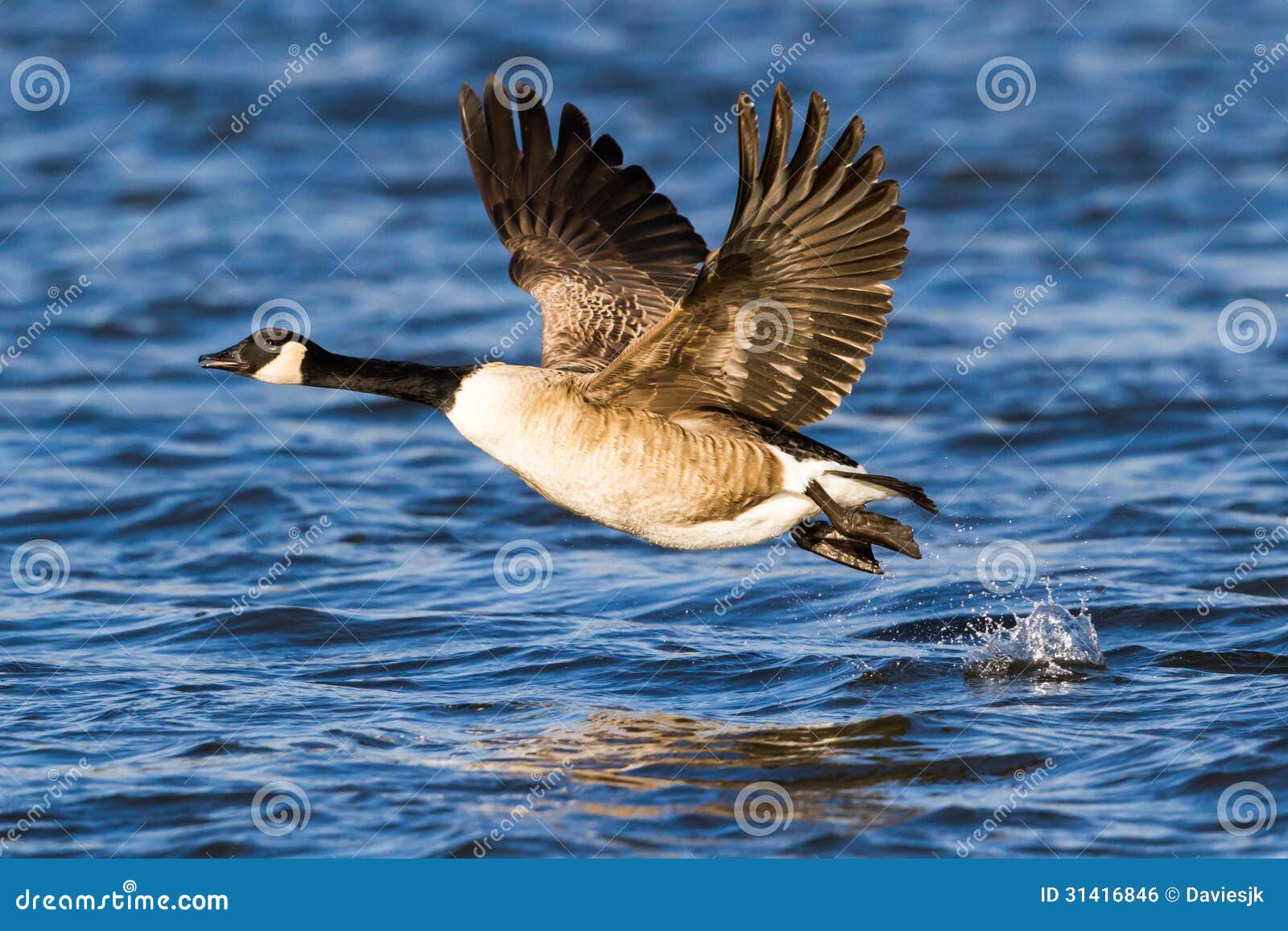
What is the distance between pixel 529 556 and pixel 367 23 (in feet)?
40.9

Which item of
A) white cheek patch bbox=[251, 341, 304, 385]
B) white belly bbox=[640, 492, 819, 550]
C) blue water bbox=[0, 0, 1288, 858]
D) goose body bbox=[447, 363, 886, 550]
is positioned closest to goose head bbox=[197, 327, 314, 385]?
white cheek patch bbox=[251, 341, 304, 385]

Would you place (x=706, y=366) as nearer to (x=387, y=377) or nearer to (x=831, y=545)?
(x=831, y=545)

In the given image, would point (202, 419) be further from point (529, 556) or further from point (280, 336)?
point (280, 336)

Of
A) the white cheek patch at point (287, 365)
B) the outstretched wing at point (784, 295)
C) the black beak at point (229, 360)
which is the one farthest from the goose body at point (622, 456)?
the black beak at point (229, 360)

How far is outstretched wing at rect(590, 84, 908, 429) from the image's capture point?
19.4ft

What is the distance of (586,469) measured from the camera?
7070 mm

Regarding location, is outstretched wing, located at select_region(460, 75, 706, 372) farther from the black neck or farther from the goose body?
the goose body

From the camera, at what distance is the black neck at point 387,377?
7273 millimetres

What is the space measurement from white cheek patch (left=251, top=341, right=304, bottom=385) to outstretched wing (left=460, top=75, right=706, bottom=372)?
1261 mm

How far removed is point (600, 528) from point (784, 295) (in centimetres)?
467

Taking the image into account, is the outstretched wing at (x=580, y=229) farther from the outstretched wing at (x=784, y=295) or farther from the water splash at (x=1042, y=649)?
the water splash at (x=1042, y=649)

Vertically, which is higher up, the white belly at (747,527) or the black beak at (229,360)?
the black beak at (229,360)

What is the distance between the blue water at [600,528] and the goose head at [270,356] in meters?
1.61

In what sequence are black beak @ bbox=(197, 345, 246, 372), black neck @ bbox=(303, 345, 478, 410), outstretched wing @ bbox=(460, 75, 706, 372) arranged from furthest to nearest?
1. outstretched wing @ bbox=(460, 75, 706, 372)
2. black beak @ bbox=(197, 345, 246, 372)
3. black neck @ bbox=(303, 345, 478, 410)
